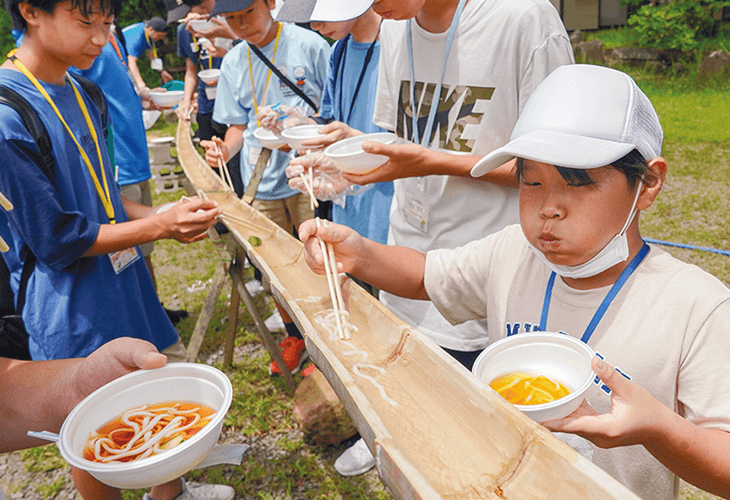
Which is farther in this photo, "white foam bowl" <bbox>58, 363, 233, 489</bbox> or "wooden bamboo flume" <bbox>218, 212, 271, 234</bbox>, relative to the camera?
"wooden bamboo flume" <bbox>218, 212, 271, 234</bbox>

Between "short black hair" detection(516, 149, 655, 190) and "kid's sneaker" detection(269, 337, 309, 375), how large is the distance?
353 cm

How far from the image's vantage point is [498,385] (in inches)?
67.1

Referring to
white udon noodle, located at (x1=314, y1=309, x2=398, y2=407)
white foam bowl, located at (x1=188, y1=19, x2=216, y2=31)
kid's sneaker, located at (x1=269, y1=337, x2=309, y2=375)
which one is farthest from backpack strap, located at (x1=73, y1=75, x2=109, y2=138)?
white foam bowl, located at (x1=188, y1=19, x2=216, y2=31)

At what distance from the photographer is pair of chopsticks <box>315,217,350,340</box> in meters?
2.37

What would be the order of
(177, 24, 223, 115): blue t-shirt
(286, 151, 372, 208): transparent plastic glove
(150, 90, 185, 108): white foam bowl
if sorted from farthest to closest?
(177, 24, 223, 115): blue t-shirt → (150, 90, 185, 108): white foam bowl → (286, 151, 372, 208): transparent plastic glove

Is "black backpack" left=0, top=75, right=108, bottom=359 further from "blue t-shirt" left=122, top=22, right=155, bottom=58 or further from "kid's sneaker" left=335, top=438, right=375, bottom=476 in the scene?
"blue t-shirt" left=122, top=22, right=155, bottom=58

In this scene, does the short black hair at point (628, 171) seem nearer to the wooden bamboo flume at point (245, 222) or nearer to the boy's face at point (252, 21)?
the wooden bamboo flume at point (245, 222)

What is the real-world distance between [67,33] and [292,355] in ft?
10.2

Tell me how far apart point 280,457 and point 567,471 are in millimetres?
2976

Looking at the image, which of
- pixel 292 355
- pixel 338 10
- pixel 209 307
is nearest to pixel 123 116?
pixel 209 307

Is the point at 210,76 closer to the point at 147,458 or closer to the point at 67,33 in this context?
the point at 67,33

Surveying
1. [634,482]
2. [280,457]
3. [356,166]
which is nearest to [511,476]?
[634,482]

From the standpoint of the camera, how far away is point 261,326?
4227 millimetres

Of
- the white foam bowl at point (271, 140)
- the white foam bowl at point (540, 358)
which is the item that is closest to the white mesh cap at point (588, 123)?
the white foam bowl at point (540, 358)
